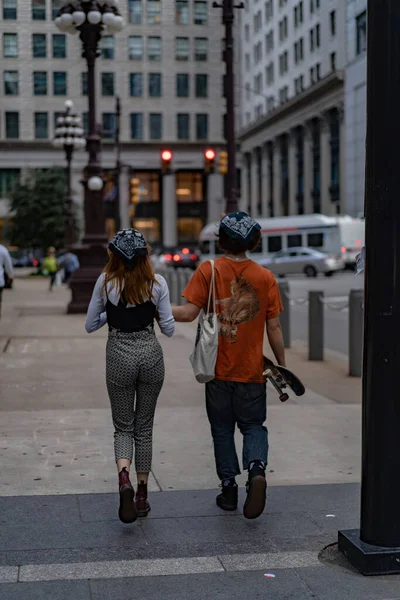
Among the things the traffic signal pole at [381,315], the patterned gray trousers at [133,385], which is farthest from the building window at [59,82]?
the traffic signal pole at [381,315]

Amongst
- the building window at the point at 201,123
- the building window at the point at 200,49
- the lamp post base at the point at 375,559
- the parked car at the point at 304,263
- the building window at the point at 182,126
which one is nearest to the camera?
the lamp post base at the point at 375,559

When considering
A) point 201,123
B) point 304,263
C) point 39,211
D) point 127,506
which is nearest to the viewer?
point 127,506

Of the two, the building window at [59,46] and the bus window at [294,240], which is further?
the bus window at [294,240]

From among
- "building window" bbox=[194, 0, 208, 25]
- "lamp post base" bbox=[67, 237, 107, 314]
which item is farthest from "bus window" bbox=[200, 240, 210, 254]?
"building window" bbox=[194, 0, 208, 25]

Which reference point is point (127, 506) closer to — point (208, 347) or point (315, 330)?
point (208, 347)

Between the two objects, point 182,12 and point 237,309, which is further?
point 182,12

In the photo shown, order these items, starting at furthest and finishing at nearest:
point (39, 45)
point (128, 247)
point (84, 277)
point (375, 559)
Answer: point (84, 277) < point (39, 45) < point (128, 247) < point (375, 559)

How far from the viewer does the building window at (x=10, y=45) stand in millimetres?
15111

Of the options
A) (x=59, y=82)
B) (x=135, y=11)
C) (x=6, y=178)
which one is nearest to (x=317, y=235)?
(x=59, y=82)

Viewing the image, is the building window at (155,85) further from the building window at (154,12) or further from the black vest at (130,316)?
the black vest at (130,316)

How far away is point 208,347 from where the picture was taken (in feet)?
18.0

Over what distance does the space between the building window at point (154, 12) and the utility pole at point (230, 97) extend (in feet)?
3.80

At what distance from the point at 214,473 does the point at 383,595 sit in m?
2.43

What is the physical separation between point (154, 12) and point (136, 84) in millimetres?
12767
